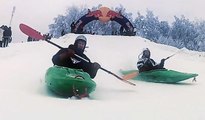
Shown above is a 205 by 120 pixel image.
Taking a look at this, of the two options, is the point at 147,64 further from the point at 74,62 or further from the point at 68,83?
the point at 68,83

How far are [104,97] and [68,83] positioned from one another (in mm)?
929

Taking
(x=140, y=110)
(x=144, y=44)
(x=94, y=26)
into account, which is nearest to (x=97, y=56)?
(x=144, y=44)

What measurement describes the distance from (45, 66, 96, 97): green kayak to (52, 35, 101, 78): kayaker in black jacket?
433mm

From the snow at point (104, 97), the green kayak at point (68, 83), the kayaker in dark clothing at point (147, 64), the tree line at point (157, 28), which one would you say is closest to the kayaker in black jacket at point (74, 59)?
the green kayak at point (68, 83)

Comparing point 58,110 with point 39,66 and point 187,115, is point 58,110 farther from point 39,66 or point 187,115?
point 39,66

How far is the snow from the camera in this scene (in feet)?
17.5

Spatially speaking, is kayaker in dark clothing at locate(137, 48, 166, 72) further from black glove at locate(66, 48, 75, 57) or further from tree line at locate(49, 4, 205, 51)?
tree line at locate(49, 4, 205, 51)

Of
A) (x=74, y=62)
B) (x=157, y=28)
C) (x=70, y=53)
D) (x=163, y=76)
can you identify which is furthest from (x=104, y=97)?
(x=157, y=28)

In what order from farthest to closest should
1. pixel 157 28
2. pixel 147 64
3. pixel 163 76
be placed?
pixel 157 28, pixel 147 64, pixel 163 76

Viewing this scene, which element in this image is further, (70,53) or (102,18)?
(102,18)

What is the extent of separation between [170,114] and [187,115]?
9.2 inches

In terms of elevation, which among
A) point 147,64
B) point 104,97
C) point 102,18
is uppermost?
point 102,18

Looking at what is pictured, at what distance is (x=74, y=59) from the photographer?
26.1 feet

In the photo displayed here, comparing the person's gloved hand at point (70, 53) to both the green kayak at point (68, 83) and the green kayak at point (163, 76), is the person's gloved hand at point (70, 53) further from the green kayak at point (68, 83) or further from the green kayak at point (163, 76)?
the green kayak at point (163, 76)
